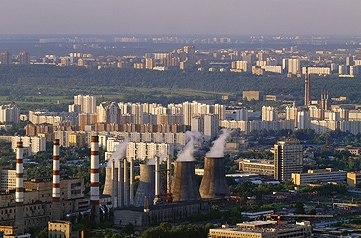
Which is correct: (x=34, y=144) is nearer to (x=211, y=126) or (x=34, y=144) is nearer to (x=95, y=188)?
(x=211, y=126)

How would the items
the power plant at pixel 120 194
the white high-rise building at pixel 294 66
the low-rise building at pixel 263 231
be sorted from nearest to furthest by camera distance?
1. the low-rise building at pixel 263 231
2. the power plant at pixel 120 194
3. the white high-rise building at pixel 294 66

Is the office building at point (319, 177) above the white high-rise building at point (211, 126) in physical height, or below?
below

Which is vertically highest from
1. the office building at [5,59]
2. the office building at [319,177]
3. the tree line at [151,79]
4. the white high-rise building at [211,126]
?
the office building at [5,59]

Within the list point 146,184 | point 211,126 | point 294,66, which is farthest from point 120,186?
point 294,66

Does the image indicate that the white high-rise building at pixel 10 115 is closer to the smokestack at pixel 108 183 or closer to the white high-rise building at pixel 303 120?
the white high-rise building at pixel 303 120

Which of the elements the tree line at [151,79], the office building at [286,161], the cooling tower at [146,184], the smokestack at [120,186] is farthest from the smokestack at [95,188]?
the tree line at [151,79]

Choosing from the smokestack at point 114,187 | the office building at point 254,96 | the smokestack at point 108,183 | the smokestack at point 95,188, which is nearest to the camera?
the smokestack at point 95,188

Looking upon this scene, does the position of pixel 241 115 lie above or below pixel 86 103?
below

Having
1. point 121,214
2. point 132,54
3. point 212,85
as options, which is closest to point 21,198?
point 121,214
